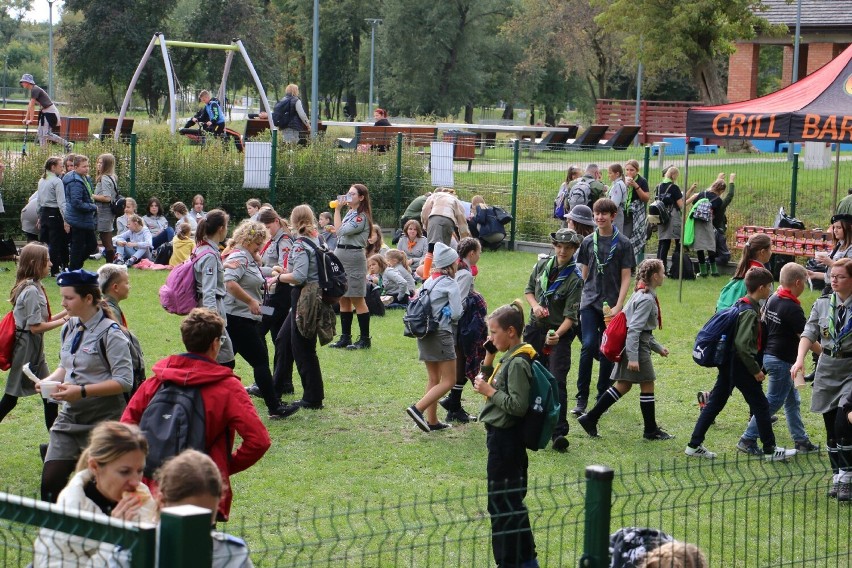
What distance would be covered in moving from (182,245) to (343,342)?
221 inches

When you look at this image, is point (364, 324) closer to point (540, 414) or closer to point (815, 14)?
point (540, 414)

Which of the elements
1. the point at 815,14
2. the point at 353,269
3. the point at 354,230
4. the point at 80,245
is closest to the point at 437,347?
the point at 354,230

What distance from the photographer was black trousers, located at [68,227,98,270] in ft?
52.3

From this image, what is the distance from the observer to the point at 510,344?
666 centimetres

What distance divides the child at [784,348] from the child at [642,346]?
2.78 feet

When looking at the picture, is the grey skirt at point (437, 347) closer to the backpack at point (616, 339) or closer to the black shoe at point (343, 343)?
the backpack at point (616, 339)

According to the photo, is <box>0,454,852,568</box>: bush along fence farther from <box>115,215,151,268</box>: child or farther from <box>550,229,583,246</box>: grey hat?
<box>115,215,151,268</box>: child

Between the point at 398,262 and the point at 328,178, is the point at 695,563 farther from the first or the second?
the point at 328,178

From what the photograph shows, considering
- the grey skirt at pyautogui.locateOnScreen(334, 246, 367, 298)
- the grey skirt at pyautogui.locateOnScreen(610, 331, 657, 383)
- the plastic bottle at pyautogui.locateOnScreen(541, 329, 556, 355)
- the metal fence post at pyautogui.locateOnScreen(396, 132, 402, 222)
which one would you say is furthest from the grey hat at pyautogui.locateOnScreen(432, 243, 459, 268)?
the metal fence post at pyautogui.locateOnScreen(396, 132, 402, 222)

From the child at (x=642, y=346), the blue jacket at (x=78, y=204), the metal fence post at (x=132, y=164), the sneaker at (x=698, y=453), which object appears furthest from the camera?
the metal fence post at (x=132, y=164)

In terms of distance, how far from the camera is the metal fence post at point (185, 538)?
3.21 m

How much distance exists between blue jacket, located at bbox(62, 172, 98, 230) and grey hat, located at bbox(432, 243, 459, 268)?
26.5ft

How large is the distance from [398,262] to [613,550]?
11364 mm

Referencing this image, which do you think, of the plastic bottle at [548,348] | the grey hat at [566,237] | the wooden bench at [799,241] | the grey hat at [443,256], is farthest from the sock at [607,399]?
the wooden bench at [799,241]
